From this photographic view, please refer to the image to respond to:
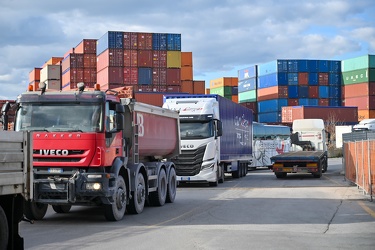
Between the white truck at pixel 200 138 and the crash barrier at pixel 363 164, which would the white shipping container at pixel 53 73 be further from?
the crash barrier at pixel 363 164

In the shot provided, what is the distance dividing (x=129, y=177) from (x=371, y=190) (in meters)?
7.62

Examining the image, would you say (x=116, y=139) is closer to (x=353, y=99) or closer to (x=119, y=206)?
(x=119, y=206)

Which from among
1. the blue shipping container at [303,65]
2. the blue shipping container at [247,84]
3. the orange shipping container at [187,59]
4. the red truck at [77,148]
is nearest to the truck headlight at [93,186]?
the red truck at [77,148]

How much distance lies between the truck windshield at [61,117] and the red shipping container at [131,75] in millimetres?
34268

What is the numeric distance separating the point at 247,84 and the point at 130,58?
39.0 metres

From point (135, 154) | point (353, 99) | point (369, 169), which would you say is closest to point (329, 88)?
point (353, 99)

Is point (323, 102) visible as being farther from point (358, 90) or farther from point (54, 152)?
point (54, 152)

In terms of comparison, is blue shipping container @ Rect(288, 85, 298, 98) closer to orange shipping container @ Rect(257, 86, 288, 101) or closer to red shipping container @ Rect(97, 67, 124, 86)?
orange shipping container @ Rect(257, 86, 288, 101)

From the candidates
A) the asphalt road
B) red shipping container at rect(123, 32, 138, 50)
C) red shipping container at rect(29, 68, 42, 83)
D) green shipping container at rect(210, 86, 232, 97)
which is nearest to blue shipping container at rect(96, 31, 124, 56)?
red shipping container at rect(123, 32, 138, 50)

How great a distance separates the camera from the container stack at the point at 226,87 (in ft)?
300

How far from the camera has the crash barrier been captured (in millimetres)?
16969

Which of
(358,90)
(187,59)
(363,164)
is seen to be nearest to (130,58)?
(187,59)

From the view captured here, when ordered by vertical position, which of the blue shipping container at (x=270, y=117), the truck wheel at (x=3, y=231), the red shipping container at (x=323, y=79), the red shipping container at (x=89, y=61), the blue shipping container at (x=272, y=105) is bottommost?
the truck wheel at (x=3, y=231)

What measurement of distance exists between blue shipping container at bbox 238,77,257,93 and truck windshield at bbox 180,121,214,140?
59.3 meters
